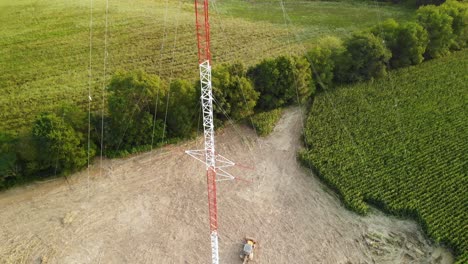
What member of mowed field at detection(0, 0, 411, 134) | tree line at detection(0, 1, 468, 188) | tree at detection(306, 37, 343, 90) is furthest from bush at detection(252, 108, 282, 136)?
mowed field at detection(0, 0, 411, 134)

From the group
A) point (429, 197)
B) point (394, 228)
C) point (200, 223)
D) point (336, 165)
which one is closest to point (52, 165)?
point (200, 223)

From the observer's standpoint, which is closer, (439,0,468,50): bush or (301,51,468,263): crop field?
(301,51,468,263): crop field

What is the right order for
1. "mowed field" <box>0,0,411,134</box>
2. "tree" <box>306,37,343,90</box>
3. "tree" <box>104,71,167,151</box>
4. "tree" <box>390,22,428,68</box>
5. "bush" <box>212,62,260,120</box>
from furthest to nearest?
1. "mowed field" <box>0,0,411,134</box>
2. "tree" <box>390,22,428,68</box>
3. "tree" <box>306,37,343,90</box>
4. "bush" <box>212,62,260,120</box>
5. "tree" <box>104,71,167,151</box>

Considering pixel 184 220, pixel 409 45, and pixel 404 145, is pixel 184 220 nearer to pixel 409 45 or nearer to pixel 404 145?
pixel 404 145

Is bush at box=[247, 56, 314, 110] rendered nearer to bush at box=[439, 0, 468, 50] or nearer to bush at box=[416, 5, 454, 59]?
bush at box=[416, 5, 454, 59]

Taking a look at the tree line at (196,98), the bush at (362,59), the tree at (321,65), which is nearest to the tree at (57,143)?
A: the tree line at (196,98)

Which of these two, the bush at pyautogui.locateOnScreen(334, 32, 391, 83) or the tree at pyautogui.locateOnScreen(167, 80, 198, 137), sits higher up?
the bush at pyautogui.locateOnScreen(334, 32, 391, 83)
